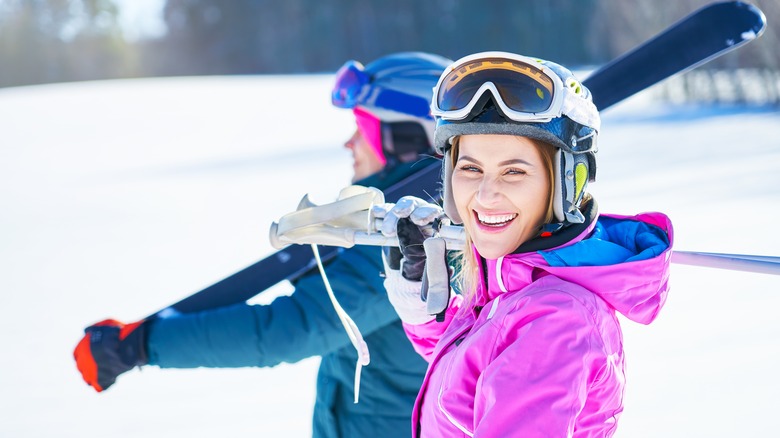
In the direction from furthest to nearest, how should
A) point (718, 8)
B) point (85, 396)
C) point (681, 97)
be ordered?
point (681, 97) < point (85, 396) < point (718, 8)

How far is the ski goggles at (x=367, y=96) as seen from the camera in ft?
7.42

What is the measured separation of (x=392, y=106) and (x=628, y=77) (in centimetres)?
63

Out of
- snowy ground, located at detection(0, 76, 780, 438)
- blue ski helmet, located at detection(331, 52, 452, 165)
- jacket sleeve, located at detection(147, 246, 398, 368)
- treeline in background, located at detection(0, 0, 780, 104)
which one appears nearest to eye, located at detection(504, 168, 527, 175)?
jacket sleeve, located at detection(147, 246, 398, 368)

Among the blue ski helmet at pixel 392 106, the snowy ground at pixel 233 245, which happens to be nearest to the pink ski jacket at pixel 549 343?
the blue ski helmet at pixel 392 106

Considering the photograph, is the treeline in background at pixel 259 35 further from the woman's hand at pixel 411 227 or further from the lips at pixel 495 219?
the lips at pixel 495 219

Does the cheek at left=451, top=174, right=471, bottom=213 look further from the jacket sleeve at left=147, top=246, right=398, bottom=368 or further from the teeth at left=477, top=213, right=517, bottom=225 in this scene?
the jacket sleeve at left=147, top=246, right=398, bottom=368

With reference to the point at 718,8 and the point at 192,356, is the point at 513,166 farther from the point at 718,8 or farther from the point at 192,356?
the point at 718,8

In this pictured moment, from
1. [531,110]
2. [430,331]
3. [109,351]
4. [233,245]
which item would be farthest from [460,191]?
[233,245]

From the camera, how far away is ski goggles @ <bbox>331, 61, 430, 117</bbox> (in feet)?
7.42

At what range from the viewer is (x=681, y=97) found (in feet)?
Answer: 36.0

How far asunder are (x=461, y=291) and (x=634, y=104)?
33.4 feet

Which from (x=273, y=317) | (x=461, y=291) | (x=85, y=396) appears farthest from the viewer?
(x=85, y=396)

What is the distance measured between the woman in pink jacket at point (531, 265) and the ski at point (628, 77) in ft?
2.26

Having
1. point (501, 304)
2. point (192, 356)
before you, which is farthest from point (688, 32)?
point (192, 356)
